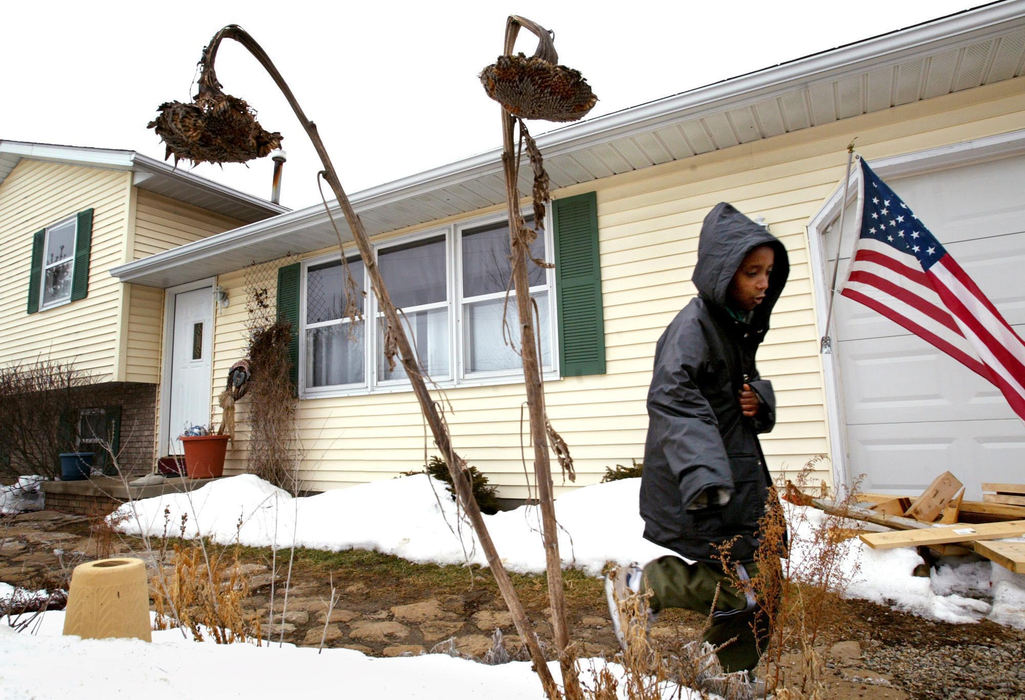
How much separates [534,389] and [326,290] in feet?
21.8

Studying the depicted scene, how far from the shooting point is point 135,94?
21.0 meters

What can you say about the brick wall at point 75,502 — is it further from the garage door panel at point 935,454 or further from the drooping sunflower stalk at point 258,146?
the garage door panel at point 935,454

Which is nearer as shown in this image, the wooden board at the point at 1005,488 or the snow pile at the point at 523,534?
the snow pile at the point at 523,534

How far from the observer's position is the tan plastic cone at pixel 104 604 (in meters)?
1.77

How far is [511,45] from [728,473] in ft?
3.93

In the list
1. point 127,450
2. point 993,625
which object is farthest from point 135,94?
point 993,625

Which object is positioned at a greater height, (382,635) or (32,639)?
(32,639)

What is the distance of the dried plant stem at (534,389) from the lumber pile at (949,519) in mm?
1650

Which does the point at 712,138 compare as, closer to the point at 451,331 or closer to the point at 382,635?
the point at 451,331

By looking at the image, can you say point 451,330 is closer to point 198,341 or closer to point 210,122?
point 198,341

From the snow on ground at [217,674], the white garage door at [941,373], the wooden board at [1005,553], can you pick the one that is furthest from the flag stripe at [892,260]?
the snow on ground at [217,674]

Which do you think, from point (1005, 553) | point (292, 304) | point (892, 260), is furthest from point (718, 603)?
point (292, 304)

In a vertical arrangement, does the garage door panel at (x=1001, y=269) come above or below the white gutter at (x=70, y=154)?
below

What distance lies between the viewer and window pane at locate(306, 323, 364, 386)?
7131mm
